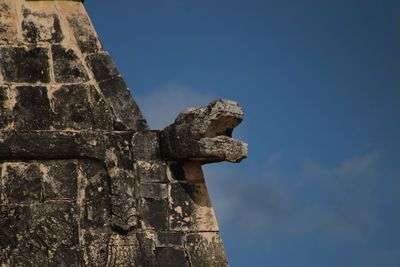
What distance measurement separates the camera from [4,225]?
8.62 meters

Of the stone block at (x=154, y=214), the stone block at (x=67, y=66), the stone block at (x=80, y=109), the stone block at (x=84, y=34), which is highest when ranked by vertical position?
the stone block at (x=84, y=34)

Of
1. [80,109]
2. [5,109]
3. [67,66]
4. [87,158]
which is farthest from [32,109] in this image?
[87,158]

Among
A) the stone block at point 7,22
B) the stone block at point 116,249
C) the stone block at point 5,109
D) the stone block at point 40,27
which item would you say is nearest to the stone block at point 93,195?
the stone block at point 116,249

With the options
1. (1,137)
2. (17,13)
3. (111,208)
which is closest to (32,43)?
(17,13)

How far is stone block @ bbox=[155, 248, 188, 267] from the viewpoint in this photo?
891cm

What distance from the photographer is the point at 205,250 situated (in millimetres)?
9141

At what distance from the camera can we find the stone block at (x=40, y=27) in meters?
9.34

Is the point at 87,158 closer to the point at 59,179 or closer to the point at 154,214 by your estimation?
the point at 59,179

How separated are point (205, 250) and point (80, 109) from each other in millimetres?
2052

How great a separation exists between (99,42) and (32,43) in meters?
0.78

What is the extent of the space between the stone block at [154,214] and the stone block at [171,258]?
256 mm

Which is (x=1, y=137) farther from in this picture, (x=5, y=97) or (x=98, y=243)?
(x=98, y=243)

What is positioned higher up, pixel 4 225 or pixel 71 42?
pixel 71 42

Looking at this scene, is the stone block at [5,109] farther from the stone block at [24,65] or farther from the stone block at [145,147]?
the stone block at [145,147]
